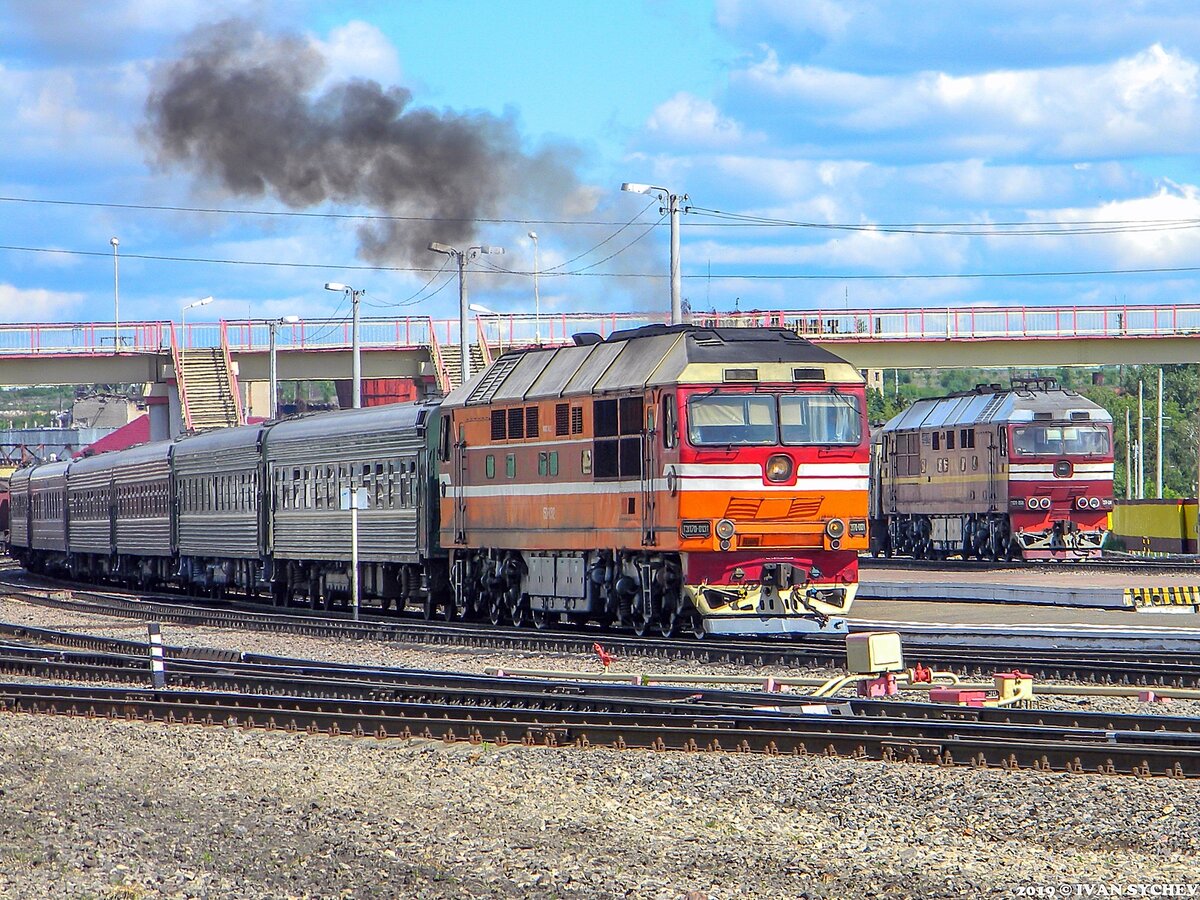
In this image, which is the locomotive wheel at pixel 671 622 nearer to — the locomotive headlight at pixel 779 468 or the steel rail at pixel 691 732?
the locomotive headlight at pixel 779 468

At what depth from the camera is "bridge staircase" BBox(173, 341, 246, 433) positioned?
64.6 metres

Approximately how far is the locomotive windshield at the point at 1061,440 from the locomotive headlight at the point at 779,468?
2419 cm

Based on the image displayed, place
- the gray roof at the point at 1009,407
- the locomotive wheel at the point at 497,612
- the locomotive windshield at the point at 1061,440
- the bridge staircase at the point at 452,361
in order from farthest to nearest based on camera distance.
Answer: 1. the bridge staircase at the point at 452,361
2. the gray roof at the point at 1009,407
3. the locomotive windshield at the point at 1061,440
4. the locomotive wheel at the point at 497,612

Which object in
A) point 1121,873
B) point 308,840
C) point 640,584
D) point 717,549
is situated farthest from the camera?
point 640,584

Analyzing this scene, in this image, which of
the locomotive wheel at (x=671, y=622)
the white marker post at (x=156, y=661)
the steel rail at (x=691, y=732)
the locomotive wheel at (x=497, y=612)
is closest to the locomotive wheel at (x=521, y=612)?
the locomotive wheel at (x=497, y=612)

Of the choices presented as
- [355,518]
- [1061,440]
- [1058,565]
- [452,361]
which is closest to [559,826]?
[355,518]

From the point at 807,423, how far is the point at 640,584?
315 cm

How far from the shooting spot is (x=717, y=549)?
22891 millimetres

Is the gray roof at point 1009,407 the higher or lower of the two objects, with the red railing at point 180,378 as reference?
lower

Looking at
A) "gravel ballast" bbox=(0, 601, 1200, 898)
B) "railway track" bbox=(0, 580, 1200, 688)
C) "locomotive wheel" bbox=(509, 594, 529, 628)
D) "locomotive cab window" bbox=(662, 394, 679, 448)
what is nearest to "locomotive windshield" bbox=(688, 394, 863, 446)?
"locomotive cab window" bbox=(662, 394, 679, 448)

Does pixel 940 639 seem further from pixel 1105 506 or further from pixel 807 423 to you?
pixel 1105 506

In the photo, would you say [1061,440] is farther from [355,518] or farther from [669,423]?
[669,423]

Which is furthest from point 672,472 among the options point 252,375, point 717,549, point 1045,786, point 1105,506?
point 252,375

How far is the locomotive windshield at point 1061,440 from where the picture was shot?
46.3m
